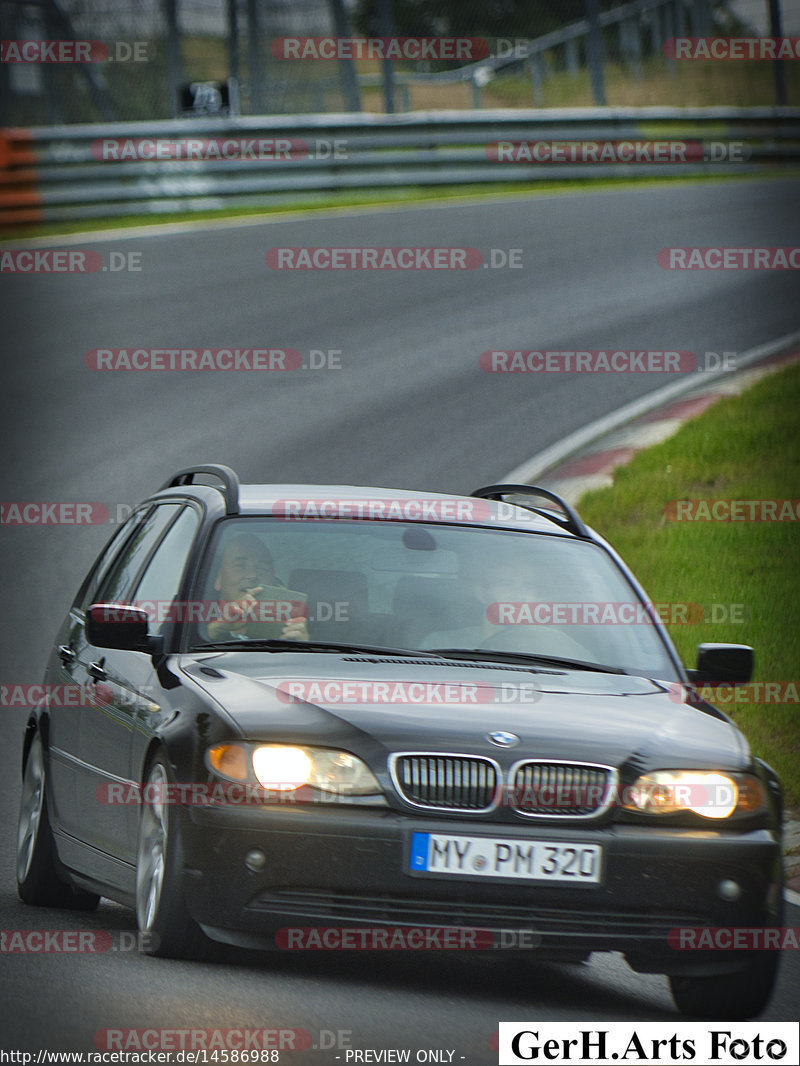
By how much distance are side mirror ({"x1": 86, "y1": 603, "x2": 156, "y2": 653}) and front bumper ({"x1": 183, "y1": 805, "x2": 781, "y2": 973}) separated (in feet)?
3.33

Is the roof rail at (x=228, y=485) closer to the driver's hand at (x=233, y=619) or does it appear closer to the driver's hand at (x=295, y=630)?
the driver's hand at (x=233, y=619)

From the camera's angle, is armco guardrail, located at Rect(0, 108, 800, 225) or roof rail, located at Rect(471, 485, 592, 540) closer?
roof rail, located at Rect(471, 485, 592, 540)

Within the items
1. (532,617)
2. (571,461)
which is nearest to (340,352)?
(571,461)

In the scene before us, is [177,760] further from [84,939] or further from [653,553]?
[653,553]

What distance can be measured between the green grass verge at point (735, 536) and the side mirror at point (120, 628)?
4.06 m

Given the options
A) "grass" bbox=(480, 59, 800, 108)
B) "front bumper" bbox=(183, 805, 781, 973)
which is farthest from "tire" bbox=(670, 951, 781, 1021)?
"grass" bbox=(480, 59, 800, 108)

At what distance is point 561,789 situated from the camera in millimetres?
5520

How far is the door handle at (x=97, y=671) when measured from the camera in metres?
6.89

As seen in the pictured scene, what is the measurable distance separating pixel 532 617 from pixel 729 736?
103 cm

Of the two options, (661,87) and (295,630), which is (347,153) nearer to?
(661,87)

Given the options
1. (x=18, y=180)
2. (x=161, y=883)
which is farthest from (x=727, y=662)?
(x=18, y=180)

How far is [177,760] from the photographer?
5.62 m

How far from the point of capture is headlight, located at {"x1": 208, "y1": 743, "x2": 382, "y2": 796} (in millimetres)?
5430

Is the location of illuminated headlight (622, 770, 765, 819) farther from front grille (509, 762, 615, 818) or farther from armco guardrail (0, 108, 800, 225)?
armco guardrail (0, 108, 800, 225)
